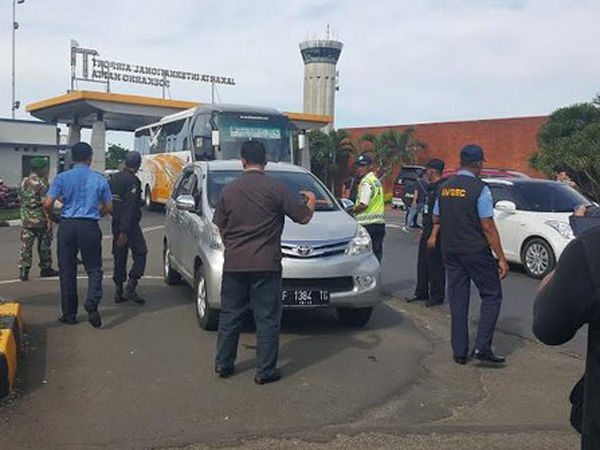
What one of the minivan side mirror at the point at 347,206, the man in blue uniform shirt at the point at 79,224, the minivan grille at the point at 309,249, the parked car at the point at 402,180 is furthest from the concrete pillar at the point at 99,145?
the minivan grille at the point at 309,249

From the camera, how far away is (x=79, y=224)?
693 cm

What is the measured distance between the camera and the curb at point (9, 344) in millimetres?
4891

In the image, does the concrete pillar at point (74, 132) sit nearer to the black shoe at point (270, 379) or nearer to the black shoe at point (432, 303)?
the black shoe at point (432, 303)

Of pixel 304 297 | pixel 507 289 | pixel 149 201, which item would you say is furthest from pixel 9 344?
pixel 149 201

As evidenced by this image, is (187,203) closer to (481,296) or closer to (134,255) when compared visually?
(134,255)

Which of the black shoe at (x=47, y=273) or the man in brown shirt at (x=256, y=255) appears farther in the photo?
the black shoe at (x=47, y=273)

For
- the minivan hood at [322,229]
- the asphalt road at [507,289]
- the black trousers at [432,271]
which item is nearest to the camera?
the minivan hood at [322,229]

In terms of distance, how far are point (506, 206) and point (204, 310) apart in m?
5.85

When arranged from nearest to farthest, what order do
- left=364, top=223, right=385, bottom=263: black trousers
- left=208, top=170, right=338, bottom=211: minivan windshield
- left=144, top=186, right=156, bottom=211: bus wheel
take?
1. left=208, top=170, right=338, bottom=211: minivan windshield
2. left=364, top=223, right=385, bottom=263: black trousers
3. left=144, top=186, right=156, bottom=211: bus wheel

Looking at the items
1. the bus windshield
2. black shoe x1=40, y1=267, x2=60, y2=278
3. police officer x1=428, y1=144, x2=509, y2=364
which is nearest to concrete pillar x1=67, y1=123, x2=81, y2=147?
the bus windshield

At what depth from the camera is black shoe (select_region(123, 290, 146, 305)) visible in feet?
27.6

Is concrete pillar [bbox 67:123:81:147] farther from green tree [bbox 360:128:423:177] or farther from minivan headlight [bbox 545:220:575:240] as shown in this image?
minivan headlight [bbox 545:220:575:240]

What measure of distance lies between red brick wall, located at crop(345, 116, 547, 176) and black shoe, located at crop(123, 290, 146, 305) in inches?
879

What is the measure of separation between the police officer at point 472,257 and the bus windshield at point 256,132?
1288cm
